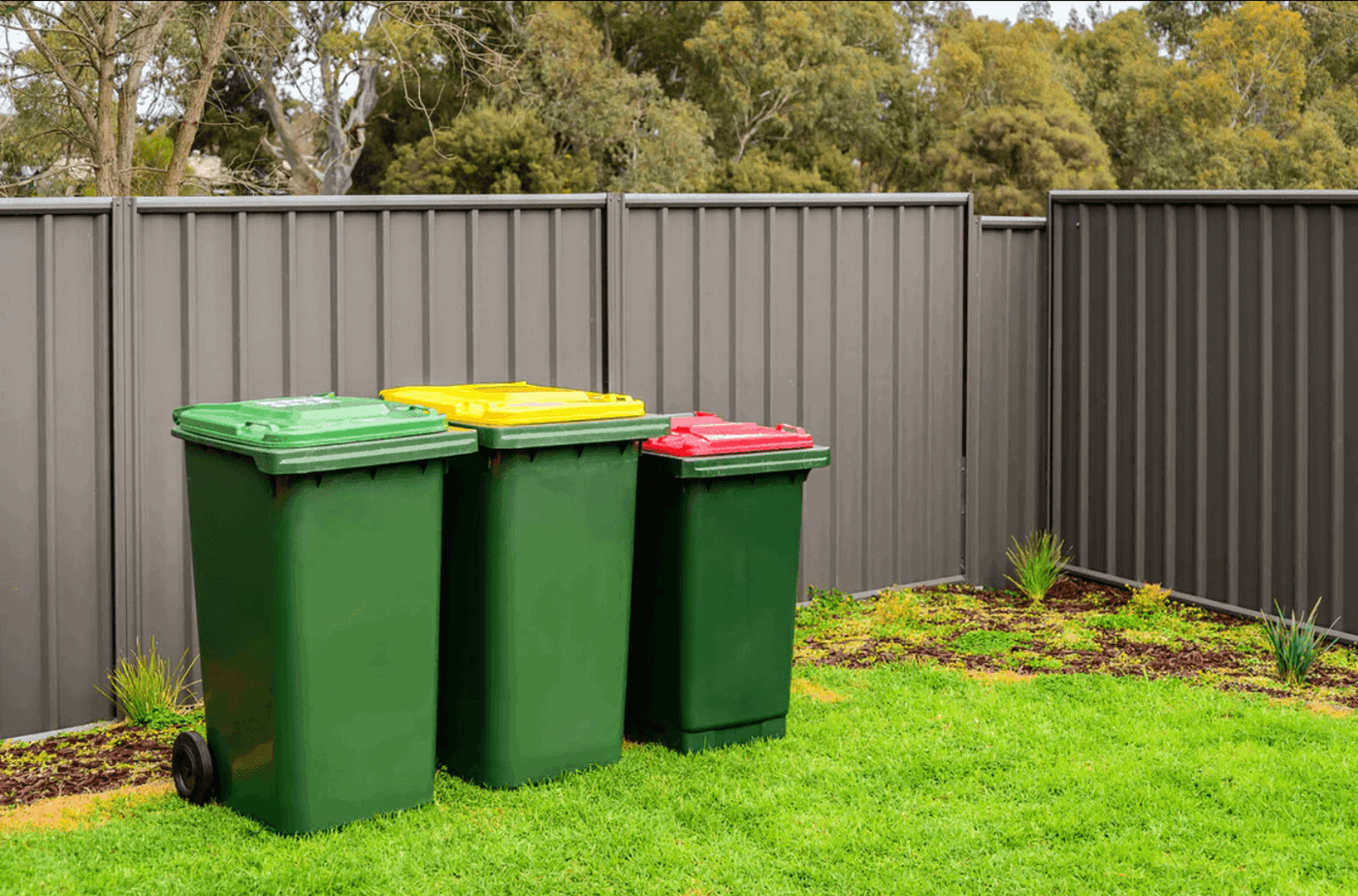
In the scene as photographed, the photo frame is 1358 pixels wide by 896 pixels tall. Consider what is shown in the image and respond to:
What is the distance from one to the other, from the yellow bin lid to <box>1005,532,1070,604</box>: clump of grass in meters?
3.71

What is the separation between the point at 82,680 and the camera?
6355 mm

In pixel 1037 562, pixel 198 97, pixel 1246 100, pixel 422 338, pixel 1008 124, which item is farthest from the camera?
pixel 1246 100

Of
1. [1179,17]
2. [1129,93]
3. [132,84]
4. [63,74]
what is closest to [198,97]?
[132,84]

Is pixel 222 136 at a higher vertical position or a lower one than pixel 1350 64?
lower

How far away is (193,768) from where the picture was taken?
5.38m

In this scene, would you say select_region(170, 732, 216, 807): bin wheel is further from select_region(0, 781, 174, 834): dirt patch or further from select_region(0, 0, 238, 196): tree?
select_region(0, 0, 238, 196): tree

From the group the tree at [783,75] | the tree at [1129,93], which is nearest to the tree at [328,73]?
the tree at [783,75]

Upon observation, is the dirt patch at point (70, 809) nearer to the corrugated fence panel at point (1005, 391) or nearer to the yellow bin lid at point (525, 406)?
the yellow bin lid at point (525, 406)

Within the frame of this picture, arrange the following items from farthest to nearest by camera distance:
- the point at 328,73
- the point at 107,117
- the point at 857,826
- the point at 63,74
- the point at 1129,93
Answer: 1. the point at 1129,93
2. the point at 328,73
3. the point at 107,117
4. the point at 63,74
5. the point at 857,826

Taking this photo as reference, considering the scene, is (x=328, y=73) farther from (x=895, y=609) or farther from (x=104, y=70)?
(x=895, y=609)

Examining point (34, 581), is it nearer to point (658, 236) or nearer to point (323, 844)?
point (323, 844)

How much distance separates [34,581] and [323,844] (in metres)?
1.95

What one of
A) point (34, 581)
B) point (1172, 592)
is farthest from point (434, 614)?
point (1172, 592)

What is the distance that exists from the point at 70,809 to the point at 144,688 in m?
1.02
